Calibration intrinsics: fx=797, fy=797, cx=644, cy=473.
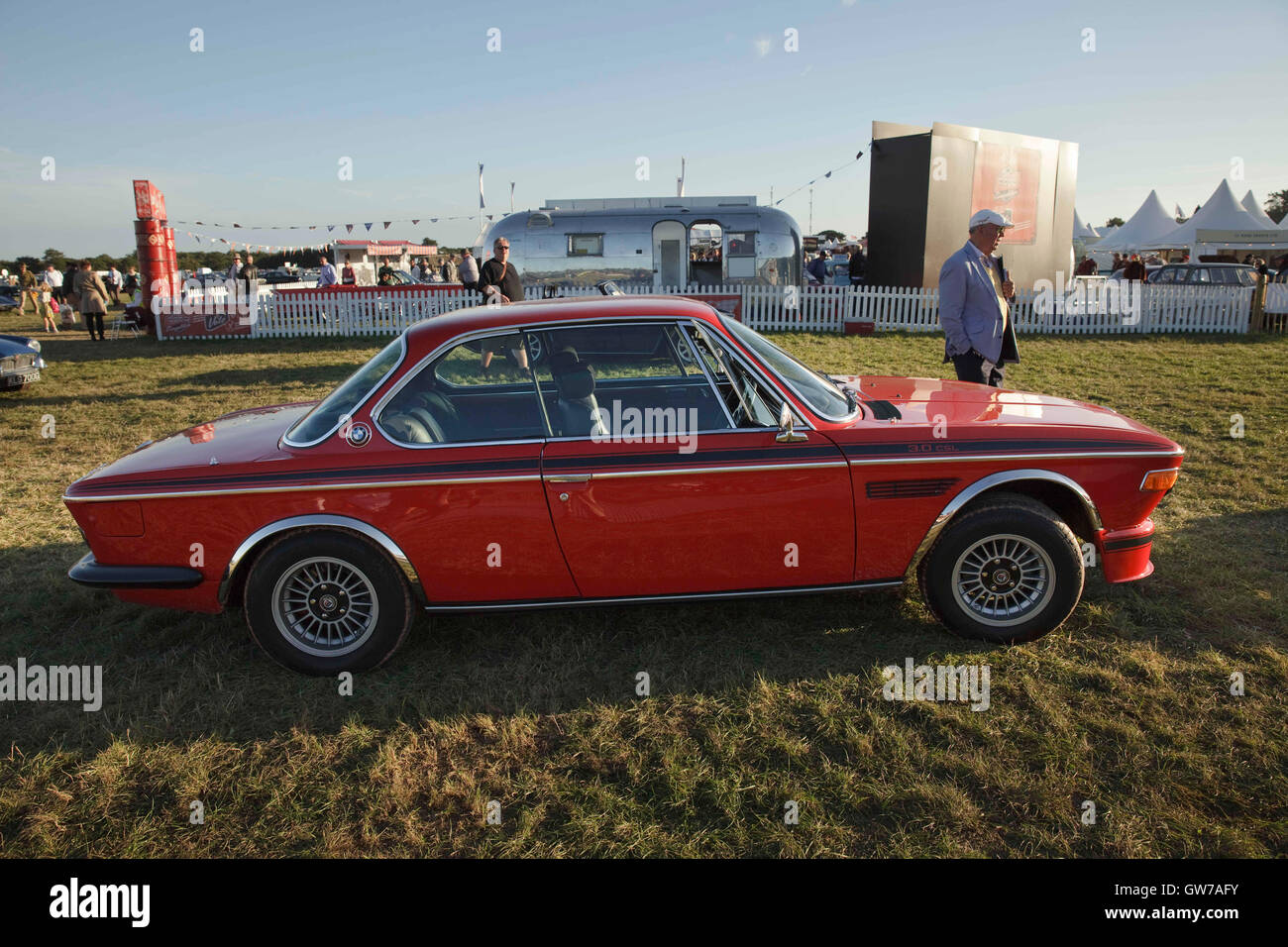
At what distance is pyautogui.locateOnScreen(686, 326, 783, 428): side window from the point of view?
357 cm

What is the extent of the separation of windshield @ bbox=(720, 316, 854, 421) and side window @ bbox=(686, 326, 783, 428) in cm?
10

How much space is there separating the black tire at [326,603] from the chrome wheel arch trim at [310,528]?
4 centimetres

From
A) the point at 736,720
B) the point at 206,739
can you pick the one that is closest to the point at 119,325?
the point at 206,739

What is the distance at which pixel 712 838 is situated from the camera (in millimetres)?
2594

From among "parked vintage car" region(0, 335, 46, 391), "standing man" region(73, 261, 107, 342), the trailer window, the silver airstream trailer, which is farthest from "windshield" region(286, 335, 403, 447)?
"standing man" region(73, 261, 107, 342)

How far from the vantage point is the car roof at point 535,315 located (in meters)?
3.63

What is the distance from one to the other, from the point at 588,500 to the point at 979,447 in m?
1.74

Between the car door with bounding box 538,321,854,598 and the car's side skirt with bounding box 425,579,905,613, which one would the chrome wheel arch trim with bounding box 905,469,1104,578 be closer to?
the car's side skirt with bounding box 425,579,905,613

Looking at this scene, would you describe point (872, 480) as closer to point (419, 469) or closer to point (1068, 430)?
point (1068, 430)

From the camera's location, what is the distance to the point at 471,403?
3.71m

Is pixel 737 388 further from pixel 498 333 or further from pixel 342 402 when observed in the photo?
pixel 342 402

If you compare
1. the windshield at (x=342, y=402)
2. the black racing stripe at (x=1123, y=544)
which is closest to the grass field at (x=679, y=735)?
the black racing stripe at (x=1123, y=544)
